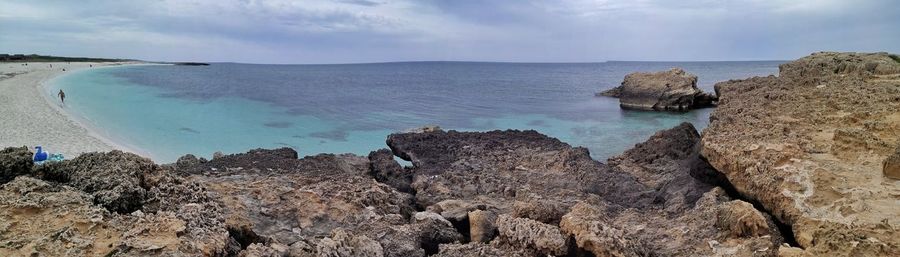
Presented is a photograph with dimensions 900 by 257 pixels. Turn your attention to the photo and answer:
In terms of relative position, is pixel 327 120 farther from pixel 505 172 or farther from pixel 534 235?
pixel 534 235

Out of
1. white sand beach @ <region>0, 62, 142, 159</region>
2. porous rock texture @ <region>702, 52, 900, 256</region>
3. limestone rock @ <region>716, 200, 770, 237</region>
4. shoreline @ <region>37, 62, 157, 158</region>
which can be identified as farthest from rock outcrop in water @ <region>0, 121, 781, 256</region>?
white sand beach @ <region>0, 62, 142, 159</region>

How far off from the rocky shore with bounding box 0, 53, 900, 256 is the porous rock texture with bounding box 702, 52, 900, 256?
0.07 feet

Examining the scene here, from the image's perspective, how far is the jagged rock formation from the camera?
130ft

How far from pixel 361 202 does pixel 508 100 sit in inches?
1572

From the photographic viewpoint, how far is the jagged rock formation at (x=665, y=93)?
39.5m

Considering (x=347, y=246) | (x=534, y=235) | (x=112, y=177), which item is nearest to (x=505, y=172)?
(x=534, y=235)

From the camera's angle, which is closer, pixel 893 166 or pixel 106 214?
pixel 106 214

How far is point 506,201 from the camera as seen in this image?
8922mm

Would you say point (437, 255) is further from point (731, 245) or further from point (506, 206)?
point (731, 245)

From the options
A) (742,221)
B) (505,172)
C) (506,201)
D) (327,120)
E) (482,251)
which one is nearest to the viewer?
(742,221)

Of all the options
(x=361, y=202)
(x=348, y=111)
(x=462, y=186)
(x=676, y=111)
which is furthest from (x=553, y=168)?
(x=676, y=111)

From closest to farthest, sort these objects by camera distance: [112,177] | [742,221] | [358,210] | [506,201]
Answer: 1. [742,221]
2. [112,177]
3. [358,210]
4. [506,201]

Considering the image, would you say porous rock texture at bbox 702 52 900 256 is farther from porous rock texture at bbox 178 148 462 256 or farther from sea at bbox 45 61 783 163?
sea at bbox 45 61 783 163

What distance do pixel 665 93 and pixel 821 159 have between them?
3497 cm
